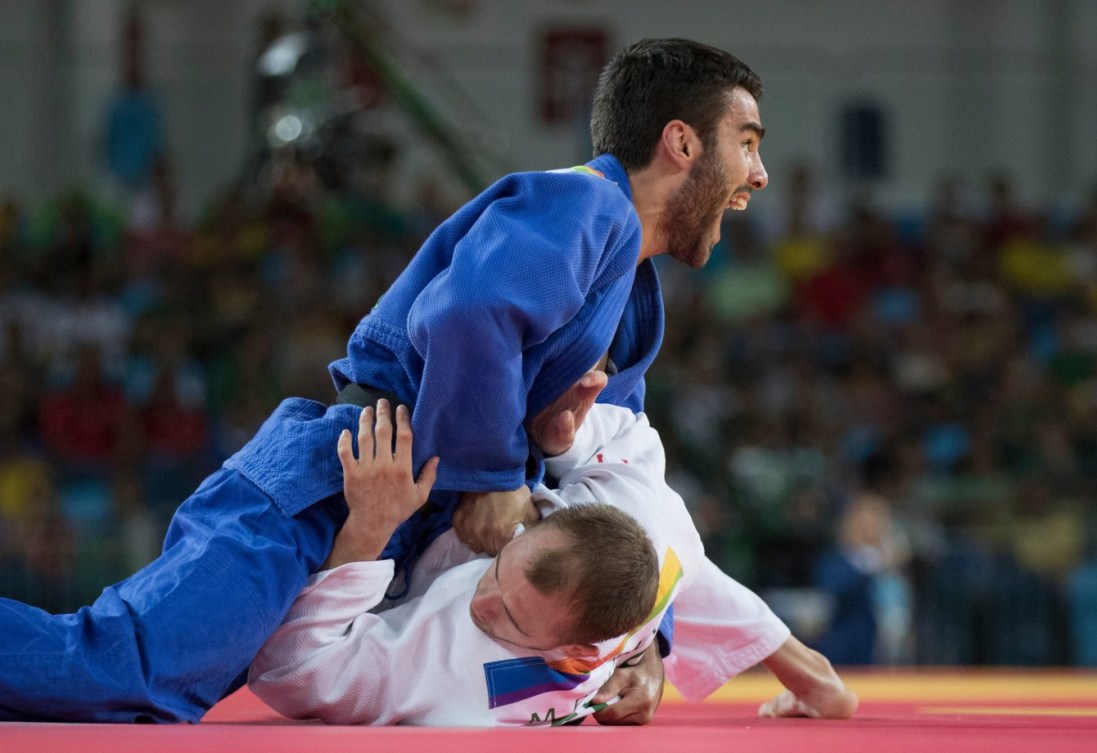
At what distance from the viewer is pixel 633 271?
2.35 m

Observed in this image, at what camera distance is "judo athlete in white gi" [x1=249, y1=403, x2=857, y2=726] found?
212 cm

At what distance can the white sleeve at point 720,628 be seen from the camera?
2641 mm

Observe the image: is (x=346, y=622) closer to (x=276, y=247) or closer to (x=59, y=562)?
(x=59, y=562)

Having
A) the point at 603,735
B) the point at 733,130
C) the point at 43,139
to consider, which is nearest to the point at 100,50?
the point at 43,139

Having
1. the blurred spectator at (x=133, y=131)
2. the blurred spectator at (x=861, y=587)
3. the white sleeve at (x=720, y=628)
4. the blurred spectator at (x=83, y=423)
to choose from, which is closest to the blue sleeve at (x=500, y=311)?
the white sleeve at (x=720, y=628)

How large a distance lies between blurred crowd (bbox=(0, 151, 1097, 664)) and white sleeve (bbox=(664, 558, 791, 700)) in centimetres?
330

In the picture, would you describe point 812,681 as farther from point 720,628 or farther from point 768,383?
point 768,383

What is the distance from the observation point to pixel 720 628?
2.67 m

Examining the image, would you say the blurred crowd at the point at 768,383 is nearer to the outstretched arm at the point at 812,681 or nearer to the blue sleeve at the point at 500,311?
the outstretched arm at the point at 812,681

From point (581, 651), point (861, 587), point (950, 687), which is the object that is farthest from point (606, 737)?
point (861, 587)

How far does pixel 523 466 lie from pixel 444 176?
7.65 m

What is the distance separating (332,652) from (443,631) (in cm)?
16

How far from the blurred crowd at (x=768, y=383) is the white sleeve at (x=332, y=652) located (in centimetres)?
399

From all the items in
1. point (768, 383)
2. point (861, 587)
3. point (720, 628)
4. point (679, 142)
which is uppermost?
point (679, 142)
